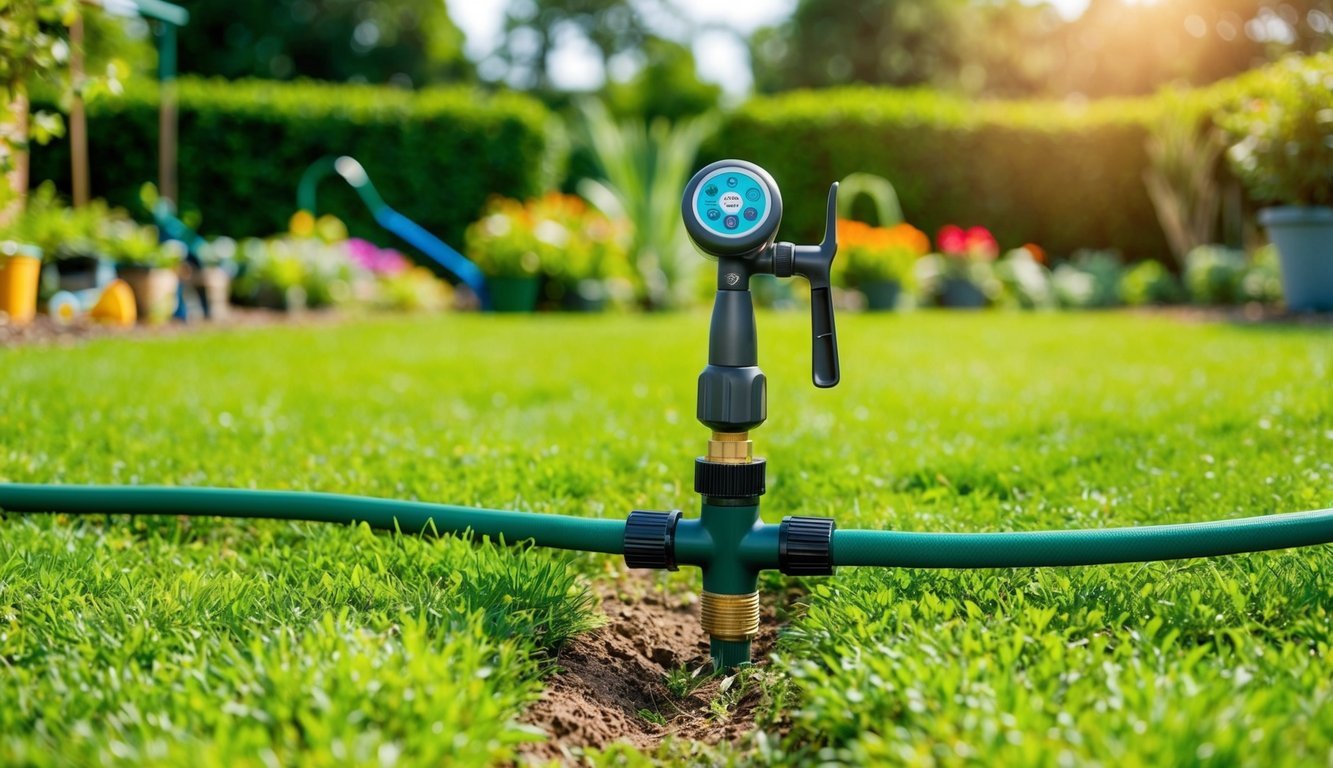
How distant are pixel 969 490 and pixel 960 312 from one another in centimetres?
766

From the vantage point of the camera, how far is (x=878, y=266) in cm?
1031

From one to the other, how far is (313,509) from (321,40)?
31.2 m

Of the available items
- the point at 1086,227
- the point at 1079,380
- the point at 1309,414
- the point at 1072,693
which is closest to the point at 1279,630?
the point at 1072,693

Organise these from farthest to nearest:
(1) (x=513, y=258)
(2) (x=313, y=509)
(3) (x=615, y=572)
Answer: (1) (x=513, y=258) < (3) (x=615, y=572) < (2) (x=313, y=509)

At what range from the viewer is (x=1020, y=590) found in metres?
1.89

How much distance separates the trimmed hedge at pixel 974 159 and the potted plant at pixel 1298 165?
6.83m

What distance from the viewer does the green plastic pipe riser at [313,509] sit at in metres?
2.11

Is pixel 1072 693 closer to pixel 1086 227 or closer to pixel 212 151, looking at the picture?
pixel 212 151

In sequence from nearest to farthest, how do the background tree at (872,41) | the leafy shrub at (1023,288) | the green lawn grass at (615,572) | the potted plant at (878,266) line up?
the green lawn grass at (615,572) < the potted plant at (878,266) < the leafy shrub at (1023,288) < the background tree at (872,41)

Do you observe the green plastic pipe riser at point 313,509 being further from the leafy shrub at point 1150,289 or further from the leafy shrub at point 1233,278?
the leafy shrub at point 1150,289

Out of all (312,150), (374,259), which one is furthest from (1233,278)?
(312,150)

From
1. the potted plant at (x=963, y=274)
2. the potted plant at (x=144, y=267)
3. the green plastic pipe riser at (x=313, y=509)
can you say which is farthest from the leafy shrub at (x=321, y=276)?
the green plastic pipe riser at (x=313, y=509)

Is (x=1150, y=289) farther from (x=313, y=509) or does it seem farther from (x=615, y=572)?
(x=313, y=509)

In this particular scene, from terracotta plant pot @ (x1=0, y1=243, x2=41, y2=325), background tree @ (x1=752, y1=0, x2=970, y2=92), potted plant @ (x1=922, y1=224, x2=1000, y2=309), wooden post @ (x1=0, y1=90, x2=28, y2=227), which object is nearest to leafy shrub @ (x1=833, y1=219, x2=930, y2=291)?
potted plant @ (x1=922, y1=224, x2=1000, y2=309)
